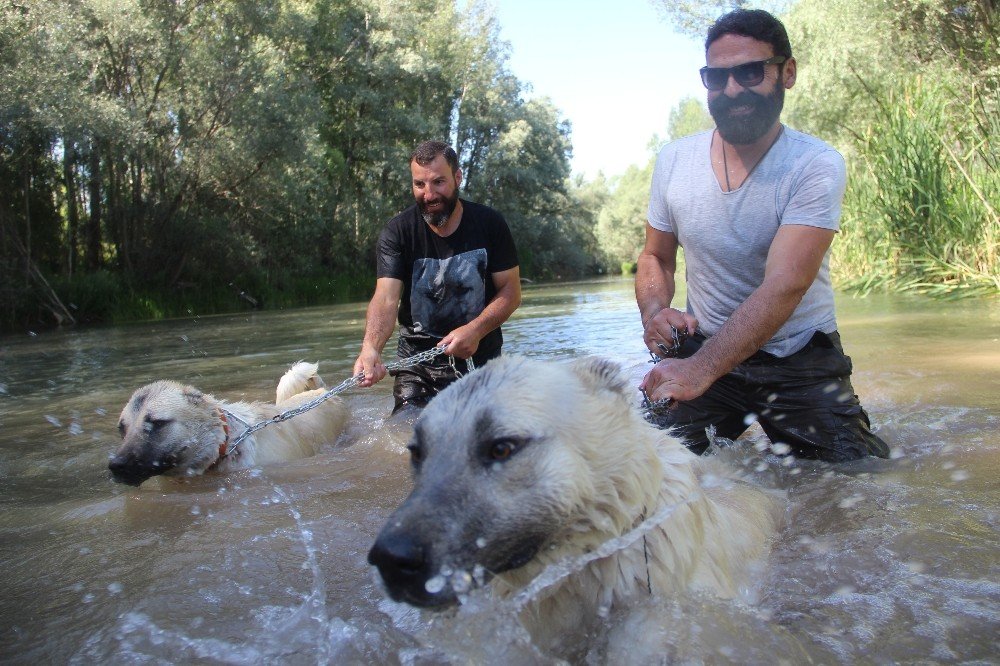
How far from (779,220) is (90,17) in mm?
23364

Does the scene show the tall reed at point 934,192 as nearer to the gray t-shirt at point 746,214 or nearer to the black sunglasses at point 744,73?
the gray t-shirt at point 746,214

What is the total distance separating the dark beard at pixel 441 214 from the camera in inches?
249

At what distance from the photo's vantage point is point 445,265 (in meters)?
6.41

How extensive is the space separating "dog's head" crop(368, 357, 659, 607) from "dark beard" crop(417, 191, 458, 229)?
11.8ft

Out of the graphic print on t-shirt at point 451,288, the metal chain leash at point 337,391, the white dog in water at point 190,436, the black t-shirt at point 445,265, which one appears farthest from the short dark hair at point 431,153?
the white dog in water at point 190,436

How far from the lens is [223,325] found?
68.5 feet

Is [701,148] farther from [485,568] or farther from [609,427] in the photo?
[485,568]

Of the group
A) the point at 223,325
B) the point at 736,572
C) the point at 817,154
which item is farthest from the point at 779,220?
the point at 223,325

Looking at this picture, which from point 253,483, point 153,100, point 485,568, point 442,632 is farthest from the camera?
point 153,100

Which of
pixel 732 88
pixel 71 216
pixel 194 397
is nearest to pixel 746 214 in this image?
pixel 732 88

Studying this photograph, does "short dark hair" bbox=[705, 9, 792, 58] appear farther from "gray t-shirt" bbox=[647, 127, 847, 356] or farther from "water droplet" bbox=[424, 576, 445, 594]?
"water droplet" bbox=[424, 576, 445, 594]

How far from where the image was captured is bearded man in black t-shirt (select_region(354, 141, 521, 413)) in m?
6.28

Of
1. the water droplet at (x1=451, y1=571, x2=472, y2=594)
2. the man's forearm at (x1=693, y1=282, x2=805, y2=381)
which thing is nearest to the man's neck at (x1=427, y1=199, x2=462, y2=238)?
the man's forearm at (x1=693, y1=282, x2=805, y2=381)

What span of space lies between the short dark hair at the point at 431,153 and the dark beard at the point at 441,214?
25cm
